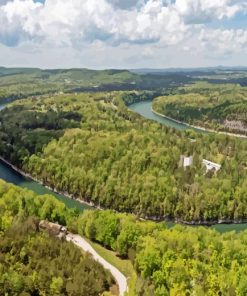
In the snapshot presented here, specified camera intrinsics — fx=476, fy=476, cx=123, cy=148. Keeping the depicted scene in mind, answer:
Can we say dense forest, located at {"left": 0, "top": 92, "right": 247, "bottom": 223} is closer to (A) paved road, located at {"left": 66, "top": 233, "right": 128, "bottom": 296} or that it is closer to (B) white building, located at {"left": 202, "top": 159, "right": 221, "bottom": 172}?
(B) white building, located at {"left": 202, "top": 159, "right": 221, "bottom": 172}

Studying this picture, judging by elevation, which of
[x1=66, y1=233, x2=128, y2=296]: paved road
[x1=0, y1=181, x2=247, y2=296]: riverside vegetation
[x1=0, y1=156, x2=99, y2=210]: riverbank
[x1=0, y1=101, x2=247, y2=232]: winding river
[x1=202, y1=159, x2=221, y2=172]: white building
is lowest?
Answer: [x1=0, y1=101, x2=247, y2=232]: winding river

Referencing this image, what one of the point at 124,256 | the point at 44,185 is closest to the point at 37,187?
the point at 44,185

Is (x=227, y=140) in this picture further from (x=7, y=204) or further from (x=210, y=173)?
(x=7, y=204)

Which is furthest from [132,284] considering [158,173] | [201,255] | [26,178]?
[26,178]

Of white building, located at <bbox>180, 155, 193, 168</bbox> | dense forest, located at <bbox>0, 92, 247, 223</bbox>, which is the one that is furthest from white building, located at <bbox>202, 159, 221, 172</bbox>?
white building, located at <bbox>180, 155, 193, 168</bbox>

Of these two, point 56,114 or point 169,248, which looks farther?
point 56,114
